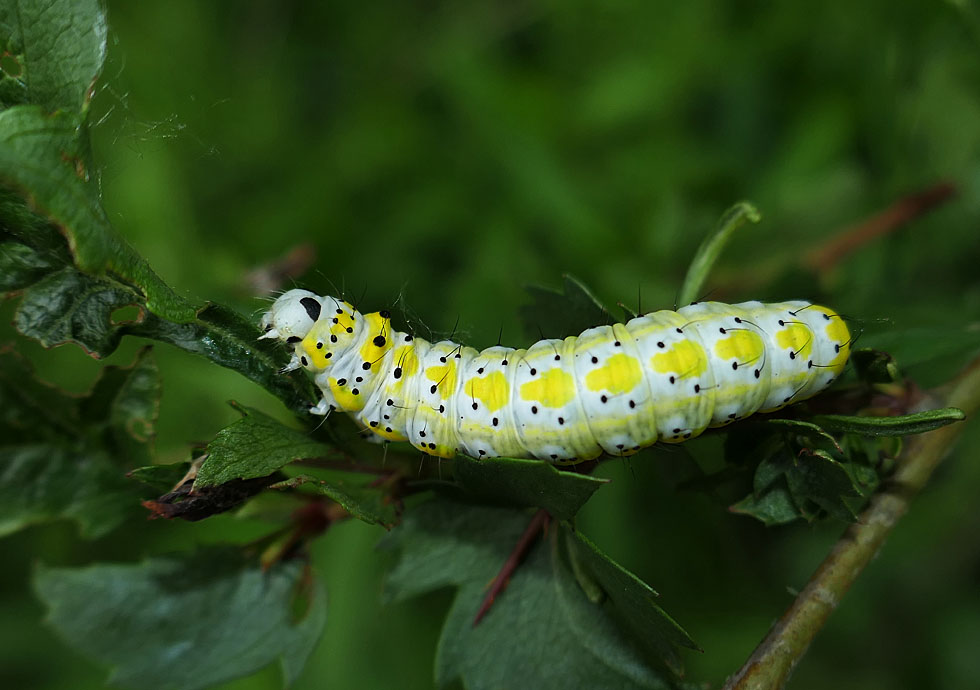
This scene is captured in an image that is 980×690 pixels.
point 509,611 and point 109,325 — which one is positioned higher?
point 109,325

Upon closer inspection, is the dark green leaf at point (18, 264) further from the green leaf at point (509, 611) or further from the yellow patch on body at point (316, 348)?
the green leaf at point (509, 611)

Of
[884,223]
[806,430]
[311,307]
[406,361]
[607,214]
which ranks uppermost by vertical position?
[607,214]

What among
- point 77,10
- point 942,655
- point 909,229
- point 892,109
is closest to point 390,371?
point 77,10

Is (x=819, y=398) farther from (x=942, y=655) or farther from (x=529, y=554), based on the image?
(x=942, y=655)

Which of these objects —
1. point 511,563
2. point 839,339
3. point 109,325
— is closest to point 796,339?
point 839,339

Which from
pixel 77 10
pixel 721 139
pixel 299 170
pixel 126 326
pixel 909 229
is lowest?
pixel 126 326

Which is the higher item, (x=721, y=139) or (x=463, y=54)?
(x=463, y=54)

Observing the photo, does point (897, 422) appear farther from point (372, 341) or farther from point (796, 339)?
point (372, 341)

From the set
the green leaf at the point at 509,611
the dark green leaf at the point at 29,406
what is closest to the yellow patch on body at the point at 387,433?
the green leaf at the point at 509,611
